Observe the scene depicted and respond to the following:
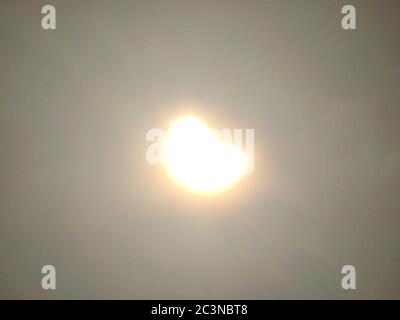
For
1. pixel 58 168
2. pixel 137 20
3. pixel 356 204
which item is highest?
pixel 137 20

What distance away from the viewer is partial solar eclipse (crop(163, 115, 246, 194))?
252cm

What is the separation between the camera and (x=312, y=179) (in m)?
2.53

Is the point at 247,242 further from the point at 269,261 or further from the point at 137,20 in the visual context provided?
the point at 137,20

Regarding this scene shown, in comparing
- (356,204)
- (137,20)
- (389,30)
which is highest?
(137,20)

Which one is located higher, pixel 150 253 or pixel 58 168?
pixel 58 168

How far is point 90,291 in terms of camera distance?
2.57m

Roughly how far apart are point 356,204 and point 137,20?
77.0 inches

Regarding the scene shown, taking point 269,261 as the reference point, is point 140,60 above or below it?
above

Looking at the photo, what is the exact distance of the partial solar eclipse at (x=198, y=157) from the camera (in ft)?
8.27

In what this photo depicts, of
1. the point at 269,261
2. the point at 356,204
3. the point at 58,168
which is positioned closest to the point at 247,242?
the point at 269,261

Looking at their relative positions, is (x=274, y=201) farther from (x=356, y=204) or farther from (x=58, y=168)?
(x=58, y=168)

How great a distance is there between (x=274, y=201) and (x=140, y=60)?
52.4 inches

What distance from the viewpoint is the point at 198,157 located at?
252 centimetres

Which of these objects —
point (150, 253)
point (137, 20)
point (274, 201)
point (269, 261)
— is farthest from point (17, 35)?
point (269, 261)
